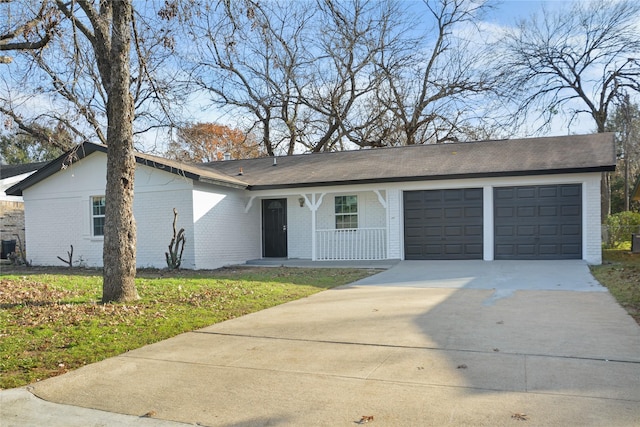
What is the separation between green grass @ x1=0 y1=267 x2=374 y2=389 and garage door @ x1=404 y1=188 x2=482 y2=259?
3.74m

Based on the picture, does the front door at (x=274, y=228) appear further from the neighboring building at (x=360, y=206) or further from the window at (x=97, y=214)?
the window at (x=97, y=214)

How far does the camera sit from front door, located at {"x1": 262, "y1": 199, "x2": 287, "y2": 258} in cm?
1825

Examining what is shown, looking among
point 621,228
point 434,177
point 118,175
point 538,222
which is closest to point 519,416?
point 118,175

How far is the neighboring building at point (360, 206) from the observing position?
14773mm

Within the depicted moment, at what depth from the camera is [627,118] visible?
24844 millimetres

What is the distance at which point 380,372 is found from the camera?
15.6 ft

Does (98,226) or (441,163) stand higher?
(441,163)

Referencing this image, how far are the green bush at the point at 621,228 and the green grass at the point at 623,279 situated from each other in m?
3.70

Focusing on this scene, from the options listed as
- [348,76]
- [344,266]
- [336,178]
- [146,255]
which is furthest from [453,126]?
[146,255]

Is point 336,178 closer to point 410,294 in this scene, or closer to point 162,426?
point 410,294

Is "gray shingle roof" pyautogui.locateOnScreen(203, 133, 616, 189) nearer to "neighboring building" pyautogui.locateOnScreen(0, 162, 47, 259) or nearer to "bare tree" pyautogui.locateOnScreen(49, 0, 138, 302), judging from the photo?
"bare tree" pyautogui.locateOnScreen(49, 0, 138, 302)

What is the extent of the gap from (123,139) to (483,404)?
697cm

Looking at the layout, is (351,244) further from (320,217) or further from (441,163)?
(441,163)

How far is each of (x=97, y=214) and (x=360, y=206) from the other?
8.68 metres
